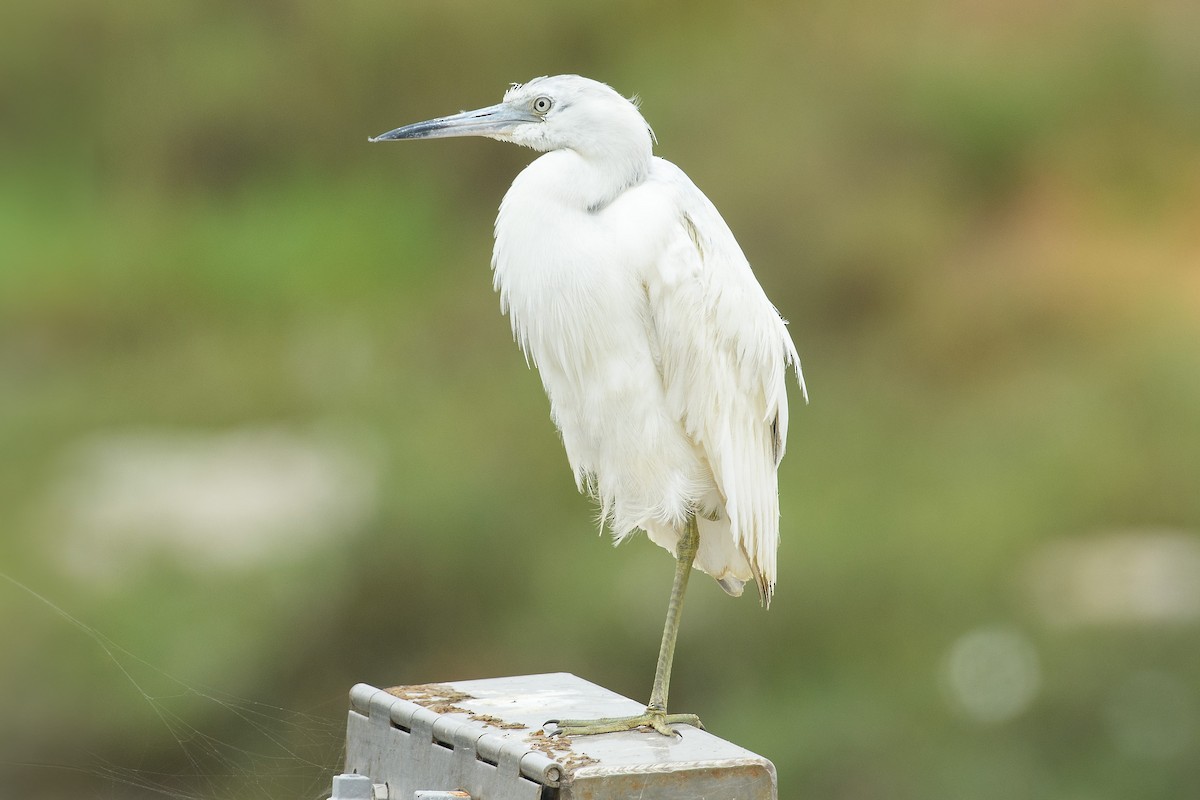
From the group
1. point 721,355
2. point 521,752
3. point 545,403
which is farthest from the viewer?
point 545,403

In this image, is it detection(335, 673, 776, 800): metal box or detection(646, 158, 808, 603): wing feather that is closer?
detection(335, 673, 776, 800): metal box

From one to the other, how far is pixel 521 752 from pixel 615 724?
143mm

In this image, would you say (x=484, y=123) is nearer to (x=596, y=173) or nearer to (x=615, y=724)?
(x=596, y=173)

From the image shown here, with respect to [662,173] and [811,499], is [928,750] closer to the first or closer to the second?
[811,499]

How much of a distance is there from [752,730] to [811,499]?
2.44 feet

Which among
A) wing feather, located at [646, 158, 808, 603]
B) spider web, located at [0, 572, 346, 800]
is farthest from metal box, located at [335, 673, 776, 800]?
wing feather, located at [646, 158, 808, 603]

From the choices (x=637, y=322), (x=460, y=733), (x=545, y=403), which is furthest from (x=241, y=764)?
(x=545, y=403)

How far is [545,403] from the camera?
427 cm

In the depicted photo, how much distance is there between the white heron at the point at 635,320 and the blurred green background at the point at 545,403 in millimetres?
1212

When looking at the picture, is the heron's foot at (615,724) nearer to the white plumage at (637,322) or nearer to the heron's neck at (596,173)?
the white plumage at (637,322)

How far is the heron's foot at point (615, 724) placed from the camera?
4.79 ft

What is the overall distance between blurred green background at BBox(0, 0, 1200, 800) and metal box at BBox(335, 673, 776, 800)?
105 cm

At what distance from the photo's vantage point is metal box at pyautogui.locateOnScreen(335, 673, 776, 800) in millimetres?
1331

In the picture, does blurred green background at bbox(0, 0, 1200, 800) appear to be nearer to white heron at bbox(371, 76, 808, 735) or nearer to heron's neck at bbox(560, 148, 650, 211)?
white heron at bbox(371, 76, 808, 735)
